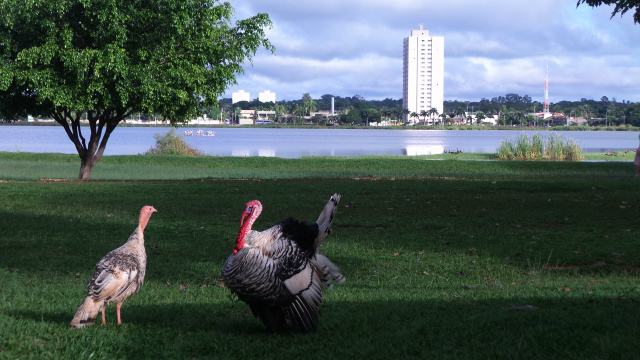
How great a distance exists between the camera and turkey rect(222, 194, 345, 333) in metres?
5.93

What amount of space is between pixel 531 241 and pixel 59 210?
11.8 metres

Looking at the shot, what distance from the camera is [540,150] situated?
39.7 meters

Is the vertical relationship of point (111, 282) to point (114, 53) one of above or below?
below

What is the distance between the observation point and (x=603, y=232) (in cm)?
1308

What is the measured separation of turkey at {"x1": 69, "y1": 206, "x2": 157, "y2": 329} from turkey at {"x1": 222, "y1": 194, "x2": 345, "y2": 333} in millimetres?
1056

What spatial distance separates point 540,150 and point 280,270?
1443 inches

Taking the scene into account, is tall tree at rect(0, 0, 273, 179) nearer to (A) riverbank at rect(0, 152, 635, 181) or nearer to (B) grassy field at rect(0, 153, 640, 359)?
(B) grassy field at rect(0, 153, 640, 359)

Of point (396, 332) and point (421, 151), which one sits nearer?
point (396, 332)

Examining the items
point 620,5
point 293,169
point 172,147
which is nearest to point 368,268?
point 620,5

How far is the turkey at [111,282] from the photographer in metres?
6.16

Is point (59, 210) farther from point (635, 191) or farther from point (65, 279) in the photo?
point (635, 191)

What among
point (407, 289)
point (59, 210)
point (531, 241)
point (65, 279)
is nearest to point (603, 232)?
point (531, 241)

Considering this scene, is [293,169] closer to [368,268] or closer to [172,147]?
[172,147]

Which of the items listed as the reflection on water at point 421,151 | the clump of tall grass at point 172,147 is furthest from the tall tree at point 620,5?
the reflection on water at point 421,151
